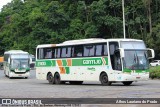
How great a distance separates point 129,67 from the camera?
27812 millimetres

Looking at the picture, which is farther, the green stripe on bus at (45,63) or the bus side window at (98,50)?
the green stripe on bus at (45,63)

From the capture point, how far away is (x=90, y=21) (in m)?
71.6

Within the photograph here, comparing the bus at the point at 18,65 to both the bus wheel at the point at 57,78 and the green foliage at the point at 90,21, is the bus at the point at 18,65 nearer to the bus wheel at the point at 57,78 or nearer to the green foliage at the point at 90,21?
the bus wheel at the point at 57,78

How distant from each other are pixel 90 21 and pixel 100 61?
43.0m

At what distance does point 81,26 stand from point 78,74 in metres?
40.6

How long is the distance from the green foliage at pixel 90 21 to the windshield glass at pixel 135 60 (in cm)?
3671

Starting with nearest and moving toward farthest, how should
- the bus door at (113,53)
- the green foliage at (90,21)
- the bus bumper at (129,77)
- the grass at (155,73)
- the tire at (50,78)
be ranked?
the bus bumper at (129,77) < the bus door at (113,53) < the tire at (50,78) < the grass at (155,73) < the green foliage at (90,21)

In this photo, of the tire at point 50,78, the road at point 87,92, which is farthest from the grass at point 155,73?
the road at point 87,92

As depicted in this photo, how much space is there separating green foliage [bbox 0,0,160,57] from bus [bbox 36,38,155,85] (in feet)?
111

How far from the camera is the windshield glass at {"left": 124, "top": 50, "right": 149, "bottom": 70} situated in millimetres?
27880

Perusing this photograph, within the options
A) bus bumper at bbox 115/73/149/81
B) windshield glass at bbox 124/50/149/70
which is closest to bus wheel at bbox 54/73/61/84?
bus bumper at bbox 115/73/149/81

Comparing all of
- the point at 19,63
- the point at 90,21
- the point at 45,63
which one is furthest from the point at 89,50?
the point at 90,21

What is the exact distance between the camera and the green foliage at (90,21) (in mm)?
68875

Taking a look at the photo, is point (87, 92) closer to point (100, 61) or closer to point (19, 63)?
point (100, 61)
